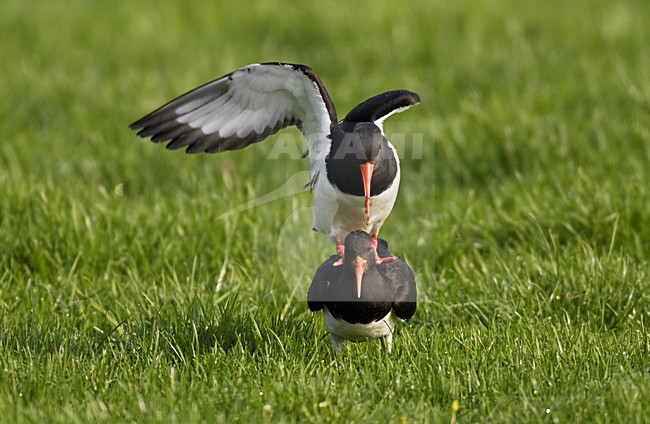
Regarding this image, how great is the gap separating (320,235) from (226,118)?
1354 millimetres

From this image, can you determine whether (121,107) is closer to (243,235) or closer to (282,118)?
(243,235)

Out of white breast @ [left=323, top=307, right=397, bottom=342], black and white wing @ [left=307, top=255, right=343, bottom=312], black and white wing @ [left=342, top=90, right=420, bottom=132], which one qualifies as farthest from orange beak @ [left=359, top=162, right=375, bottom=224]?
white breast @ [left=323, top=307, right=397, bottom=342]

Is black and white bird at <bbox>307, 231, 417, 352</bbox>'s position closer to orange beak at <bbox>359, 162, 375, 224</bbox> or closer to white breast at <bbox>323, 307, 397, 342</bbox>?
white breast at <bbox>323, 307, 397, 342</bbox>

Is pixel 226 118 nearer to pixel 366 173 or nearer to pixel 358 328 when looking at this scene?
pixel 366 173

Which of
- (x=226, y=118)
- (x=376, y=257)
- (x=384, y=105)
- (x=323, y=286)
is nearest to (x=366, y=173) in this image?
(x=384, y=105)

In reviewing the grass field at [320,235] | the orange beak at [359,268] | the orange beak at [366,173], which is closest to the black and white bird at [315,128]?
the orange beak at [366,173]

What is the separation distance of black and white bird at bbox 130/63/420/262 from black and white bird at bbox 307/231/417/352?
9 cm

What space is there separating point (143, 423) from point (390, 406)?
3.12ft

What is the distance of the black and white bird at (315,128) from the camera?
4.08 m

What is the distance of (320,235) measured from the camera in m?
5.88

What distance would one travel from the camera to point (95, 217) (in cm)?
579

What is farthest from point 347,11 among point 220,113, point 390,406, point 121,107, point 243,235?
point 390,406

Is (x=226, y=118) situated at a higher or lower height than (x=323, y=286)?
higher

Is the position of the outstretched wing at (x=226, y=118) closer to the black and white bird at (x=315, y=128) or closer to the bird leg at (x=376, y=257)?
the black and white bird at (x=315, y=128)
